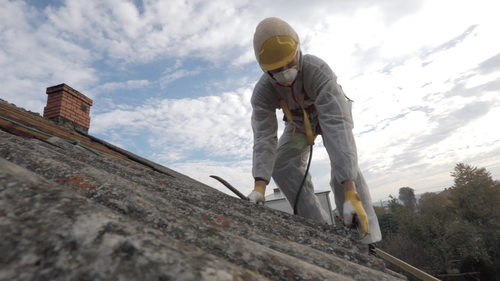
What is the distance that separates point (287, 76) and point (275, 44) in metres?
0.31

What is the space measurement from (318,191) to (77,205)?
14.8 m

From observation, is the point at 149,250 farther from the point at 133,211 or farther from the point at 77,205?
the point at 133,211

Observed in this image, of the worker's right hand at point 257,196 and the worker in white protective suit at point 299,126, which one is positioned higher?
the worker in white protective suit at point 299,126

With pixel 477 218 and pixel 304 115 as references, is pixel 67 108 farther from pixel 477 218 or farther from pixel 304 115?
pixel 477 218

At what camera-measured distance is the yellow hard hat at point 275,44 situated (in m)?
2.47

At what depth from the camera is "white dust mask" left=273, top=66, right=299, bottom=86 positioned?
2.55 meters

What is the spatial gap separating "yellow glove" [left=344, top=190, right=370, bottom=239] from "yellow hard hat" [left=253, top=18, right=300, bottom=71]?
1328 millimetres

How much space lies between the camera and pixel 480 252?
1154 cm

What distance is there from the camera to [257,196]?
2533mm

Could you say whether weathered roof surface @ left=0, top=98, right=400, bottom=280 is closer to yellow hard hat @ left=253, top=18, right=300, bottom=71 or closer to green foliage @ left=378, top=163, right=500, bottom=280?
yellow hard hat @ left=253, top=18, right=300, bottom=71

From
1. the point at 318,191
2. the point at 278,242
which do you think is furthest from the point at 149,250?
the point at 318,191

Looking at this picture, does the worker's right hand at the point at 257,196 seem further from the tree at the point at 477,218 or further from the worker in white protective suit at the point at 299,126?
the tree at the point at 477,218

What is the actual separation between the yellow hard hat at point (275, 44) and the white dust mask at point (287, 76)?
0.08 m

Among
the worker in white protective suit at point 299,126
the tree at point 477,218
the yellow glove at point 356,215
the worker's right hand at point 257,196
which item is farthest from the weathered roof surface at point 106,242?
the tree at point 477,218
